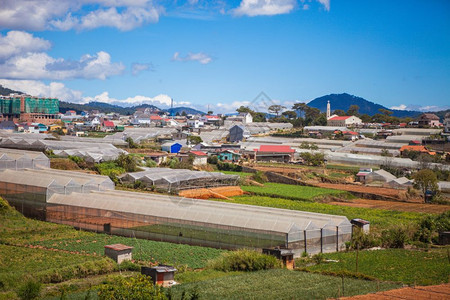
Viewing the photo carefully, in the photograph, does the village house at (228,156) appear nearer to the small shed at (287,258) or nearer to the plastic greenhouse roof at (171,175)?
the plastic greenhouse roof at (171,175)

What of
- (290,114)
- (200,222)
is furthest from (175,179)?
(290,114)

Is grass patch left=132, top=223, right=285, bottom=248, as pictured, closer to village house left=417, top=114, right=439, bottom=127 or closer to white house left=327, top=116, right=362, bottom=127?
village house left=417, top=114, right=439, bottom=127

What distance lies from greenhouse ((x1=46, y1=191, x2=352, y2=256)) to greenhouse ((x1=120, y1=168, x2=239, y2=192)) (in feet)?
22.9

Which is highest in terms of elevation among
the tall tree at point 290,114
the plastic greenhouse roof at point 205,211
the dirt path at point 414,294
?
the tall tree at point 290,114

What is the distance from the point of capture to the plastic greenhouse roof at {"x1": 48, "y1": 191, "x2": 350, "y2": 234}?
23188 mm

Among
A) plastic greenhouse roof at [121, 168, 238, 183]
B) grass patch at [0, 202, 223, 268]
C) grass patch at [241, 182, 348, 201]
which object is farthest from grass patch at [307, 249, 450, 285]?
plastic greenhouse roof at [121, 168, 238, 183]

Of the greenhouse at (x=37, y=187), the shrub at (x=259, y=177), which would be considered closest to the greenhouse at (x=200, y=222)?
the greenhouse at (x=37, y=187)

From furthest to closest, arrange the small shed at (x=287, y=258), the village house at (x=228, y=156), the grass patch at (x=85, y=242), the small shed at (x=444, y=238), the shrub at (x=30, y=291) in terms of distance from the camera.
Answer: the village house at (x=228, y=156) → the small shed at (x=444, y=238) → the grass patch at (x=85, y=242) → the small shed at (x=287, y=258) → the shrub at (x=30, y=291)

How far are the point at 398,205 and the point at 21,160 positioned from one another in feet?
80.2

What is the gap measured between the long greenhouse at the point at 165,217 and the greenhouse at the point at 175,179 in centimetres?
498

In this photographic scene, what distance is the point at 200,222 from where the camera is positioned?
24.4 m

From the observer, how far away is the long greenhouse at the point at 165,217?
22953mm

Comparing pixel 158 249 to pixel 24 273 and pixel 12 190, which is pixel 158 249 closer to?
pixel 24 273

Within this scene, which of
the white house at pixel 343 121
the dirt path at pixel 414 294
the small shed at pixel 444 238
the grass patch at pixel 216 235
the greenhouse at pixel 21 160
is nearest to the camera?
the dirt path at pixel 414 294
